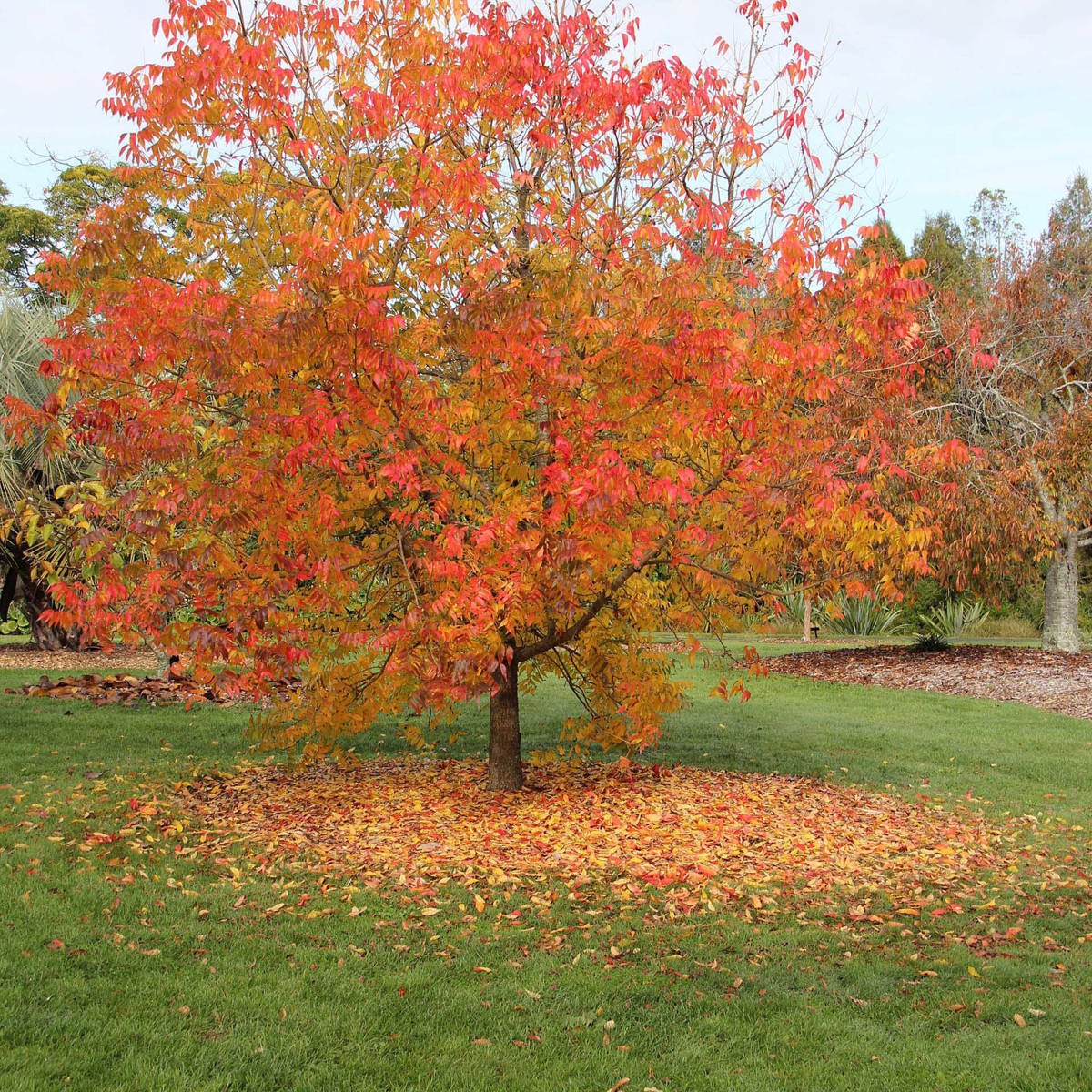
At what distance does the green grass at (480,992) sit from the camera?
3.81 m

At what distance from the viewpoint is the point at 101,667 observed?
1552 cm

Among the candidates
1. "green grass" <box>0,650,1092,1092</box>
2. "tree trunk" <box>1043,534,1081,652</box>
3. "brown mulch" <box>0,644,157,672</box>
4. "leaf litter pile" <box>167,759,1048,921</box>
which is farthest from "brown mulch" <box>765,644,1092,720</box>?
"brown mulch" <box>0,644,157,672</box>

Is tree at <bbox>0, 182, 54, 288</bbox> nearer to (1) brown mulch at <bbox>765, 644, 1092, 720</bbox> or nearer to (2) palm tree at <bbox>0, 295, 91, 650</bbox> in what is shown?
(2) palm tree at <bbox>0, 295, 91, 650</bbox>

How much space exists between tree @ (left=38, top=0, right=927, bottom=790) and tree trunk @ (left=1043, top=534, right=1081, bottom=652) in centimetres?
1236

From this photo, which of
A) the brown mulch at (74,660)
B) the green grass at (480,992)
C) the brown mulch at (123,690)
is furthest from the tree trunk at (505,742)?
the brown mulch at (74,660)

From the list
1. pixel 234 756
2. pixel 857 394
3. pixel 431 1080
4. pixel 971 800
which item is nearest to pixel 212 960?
pixel 431 1080

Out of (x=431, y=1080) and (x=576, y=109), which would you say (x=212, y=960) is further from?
(x=576, y=109)

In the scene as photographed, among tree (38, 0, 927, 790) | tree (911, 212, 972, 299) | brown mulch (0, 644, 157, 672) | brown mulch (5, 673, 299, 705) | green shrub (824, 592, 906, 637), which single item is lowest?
brown mulch (0, 644, 157, 672)

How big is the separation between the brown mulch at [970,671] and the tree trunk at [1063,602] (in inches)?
14.2

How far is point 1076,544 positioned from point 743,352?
13858 millimetres

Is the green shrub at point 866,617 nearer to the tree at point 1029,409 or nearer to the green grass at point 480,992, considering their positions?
the tree at point 1029,409

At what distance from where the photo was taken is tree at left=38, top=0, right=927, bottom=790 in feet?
19.3

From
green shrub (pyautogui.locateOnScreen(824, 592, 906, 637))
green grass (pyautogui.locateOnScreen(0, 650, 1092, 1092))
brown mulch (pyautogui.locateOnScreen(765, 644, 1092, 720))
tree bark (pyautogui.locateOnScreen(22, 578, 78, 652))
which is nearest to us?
green grass (pyautogui.locateOnScreen(0, 650, 1092, 1092))

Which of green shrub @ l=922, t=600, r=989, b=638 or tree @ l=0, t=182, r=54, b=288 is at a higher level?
tree @ l=0, t=182, r=54, b=288
